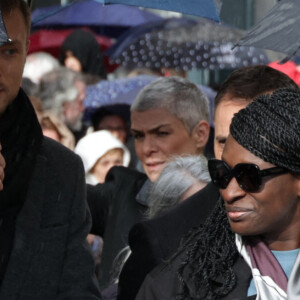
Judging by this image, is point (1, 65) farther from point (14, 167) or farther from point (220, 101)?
point (220, 101)

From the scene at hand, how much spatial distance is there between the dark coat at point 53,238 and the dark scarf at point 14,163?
4 cm

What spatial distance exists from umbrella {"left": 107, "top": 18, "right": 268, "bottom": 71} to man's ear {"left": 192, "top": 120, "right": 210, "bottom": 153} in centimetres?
422

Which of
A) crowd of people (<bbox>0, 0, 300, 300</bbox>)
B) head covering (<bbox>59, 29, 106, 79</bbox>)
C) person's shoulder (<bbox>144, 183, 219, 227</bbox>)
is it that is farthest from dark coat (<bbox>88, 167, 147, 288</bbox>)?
head covering (<bbox>59, 29, 106, 79</bbox>)

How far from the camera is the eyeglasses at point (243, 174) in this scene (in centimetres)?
425

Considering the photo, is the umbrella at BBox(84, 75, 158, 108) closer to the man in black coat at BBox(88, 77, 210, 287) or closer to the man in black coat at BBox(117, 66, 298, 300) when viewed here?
the man in black coat at BBox(88, 77, 210, 287)

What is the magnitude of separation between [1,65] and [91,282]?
900 mm

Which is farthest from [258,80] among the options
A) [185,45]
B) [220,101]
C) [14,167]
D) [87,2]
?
[87,2]

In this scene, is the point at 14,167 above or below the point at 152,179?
above

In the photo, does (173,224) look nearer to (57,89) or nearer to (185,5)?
(185,5)

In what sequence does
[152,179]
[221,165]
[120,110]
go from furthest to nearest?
[120,110], [152,179], [221,165]

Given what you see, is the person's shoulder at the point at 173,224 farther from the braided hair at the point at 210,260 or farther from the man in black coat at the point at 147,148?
the man in black coat at the point at 147,148

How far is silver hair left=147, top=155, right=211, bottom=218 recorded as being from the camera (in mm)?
5816

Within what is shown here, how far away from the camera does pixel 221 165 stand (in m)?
4.32

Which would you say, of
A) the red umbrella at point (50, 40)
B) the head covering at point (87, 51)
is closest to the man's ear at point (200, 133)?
the head covering at point (87, 51)
